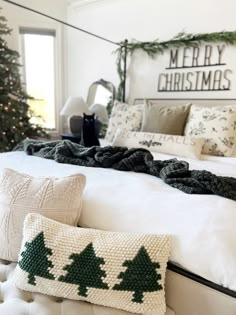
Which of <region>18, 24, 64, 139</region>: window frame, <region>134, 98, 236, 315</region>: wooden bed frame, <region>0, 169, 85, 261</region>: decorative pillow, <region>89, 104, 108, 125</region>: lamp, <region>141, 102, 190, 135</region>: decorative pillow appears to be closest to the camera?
<region>134, 98, 236, 315</region>: wooden bed frame

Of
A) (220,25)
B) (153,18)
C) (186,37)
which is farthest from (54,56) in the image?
(220,25)

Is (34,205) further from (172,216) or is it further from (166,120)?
(166,120)

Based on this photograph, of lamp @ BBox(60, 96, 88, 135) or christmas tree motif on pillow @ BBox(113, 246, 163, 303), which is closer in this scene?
christmas tree motif on pillow @ BBox(113, 246, 163, 303)

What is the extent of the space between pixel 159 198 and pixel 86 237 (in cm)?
37

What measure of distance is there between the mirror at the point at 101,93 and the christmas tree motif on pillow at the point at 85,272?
3.10 m

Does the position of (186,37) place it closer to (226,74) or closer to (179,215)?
(226,74)

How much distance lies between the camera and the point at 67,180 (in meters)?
1.27

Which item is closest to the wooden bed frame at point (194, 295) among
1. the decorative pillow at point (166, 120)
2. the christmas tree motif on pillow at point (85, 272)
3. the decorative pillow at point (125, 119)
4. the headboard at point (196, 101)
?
the christmas tree motif on pillow at point (85, 272)

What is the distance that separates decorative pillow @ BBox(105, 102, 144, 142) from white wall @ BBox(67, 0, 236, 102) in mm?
966

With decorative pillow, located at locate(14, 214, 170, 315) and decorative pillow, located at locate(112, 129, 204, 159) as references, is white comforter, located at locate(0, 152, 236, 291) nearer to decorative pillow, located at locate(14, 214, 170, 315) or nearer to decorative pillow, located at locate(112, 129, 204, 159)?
decorative pillow, located at locate(14, 214, 170, 315)

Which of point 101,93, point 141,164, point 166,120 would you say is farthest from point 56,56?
point 141,164

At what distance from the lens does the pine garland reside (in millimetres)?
2941

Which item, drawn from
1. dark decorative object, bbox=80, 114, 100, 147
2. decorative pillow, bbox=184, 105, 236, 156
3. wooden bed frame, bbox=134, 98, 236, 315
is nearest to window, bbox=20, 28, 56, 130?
dark decorative object, bbox=80, 114, 100, 147

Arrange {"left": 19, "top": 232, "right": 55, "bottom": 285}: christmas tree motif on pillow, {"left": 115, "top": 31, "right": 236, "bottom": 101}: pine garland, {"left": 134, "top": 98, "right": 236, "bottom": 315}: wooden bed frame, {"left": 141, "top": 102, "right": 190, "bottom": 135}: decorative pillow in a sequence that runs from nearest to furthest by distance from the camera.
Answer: {"left": 134, "top": 98, "right": 236, "bottom": 315}: wooden bed frame < {"left": 19, "top": 232, "right": 55, "bottom": 285}: christmas tree motif on pillow < {"left": 141, "top": 102, "right": 190, "bottom": 135}: decorative pillow < {"left": 115, "top": 31, "right": 236, "bottom": 101}: pine garland
